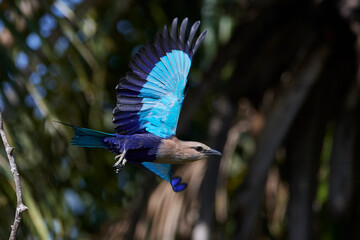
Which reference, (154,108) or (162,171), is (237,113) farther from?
(154,108)

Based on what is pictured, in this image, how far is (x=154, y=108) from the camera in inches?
93.2

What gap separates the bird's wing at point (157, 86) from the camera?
2279 millimetres

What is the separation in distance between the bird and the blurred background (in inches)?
43.3

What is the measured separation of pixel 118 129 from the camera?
2314mm

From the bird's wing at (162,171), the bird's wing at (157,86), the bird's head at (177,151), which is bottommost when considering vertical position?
the bird's wing at (162,171)

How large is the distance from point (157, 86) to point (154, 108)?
0.09 metres

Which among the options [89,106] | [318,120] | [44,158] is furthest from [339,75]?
[44,158]

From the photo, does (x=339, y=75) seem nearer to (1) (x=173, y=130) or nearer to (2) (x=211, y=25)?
(2) (x=211, y=25)

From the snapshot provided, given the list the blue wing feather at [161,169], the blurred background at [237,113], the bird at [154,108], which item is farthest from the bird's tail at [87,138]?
the blurred background at [237,113]

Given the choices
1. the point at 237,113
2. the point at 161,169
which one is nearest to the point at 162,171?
the point at 161,169

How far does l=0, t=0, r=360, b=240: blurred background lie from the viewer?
3.81 metres

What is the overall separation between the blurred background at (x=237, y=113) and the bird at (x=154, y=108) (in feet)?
3.61

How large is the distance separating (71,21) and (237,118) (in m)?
1.66

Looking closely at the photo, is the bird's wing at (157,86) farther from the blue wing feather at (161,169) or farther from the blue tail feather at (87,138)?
the blue wing feather at (161,169)
